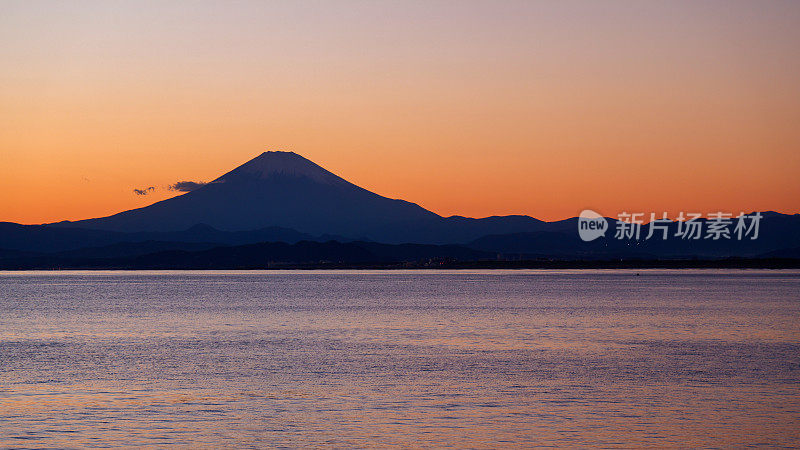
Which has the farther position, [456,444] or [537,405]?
[537,405]

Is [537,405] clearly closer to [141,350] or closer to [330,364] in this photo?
[330,364]

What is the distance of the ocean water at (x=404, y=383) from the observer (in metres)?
22.3

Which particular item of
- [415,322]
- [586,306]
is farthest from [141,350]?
[586,306]

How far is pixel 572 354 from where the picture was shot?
39.3 meters

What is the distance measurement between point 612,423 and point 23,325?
47.2 meters

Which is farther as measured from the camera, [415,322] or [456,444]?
[415,322]

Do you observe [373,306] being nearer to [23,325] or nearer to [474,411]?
[23,325]

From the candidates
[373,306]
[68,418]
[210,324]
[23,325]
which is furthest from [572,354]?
[373,306]

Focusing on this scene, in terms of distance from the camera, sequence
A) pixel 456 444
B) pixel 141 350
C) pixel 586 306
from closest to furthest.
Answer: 1. pixel 456 444
2. pixel 141 350
3. pixel 586 306

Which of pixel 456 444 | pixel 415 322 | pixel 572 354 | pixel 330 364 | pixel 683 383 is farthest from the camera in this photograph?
pixel 415 322

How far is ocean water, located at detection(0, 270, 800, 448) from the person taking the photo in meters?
22.3

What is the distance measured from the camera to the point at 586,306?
7969cm

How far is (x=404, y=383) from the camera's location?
30.4 m

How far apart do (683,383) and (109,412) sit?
56.1ft
